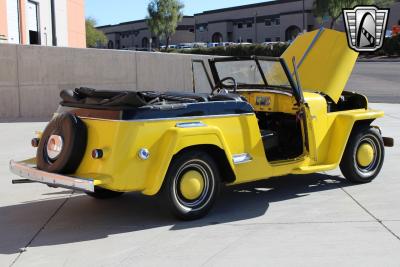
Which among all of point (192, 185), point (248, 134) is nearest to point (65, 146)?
point (192, 185)

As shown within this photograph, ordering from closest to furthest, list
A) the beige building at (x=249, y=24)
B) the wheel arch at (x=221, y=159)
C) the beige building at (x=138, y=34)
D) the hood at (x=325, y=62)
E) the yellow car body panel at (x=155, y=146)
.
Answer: the yellow car body panel at (x=155, y=146) → the wheel arch at (x=221, y=159) → the hood at (x=325, y=62) → the beige building at (x=249, y=24) → the beige building at (x=138, y=34)

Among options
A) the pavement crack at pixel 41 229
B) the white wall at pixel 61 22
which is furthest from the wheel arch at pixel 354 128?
the white wall at pixel 61 22

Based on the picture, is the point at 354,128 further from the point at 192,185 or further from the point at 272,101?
the point at 192,185

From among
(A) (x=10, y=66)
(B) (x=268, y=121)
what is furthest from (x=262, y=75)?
(A) (x=10, y=66)

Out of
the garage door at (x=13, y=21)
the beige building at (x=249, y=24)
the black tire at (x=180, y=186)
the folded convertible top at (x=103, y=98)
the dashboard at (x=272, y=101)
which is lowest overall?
the black tire at (x=180, y=186)

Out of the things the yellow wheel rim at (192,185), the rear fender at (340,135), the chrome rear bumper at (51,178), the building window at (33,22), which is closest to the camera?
the chrome rear bumper at (51,178)

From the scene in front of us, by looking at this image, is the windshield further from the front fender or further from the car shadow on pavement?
the front fender

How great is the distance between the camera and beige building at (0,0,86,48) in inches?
882

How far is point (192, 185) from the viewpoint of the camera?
555cm

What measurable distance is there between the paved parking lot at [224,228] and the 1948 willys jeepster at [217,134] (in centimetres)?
32

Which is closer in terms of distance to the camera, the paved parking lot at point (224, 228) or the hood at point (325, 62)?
the paved parking lot at point (224, 228)

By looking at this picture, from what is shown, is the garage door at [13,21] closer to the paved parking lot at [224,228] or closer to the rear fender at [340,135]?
the paved parking lot at [224,228]

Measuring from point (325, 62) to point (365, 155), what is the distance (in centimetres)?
130

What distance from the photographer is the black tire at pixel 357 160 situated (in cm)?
708
